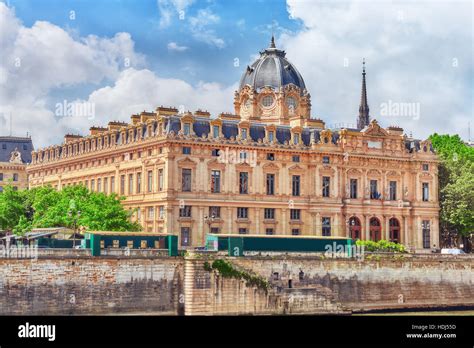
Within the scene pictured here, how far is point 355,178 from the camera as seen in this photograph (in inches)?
4038

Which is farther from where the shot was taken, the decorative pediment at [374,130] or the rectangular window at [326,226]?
the decorative pediment at [374,130]

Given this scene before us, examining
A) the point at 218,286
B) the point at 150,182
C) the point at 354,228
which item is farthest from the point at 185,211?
the point at 218,286

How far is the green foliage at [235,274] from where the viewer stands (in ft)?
235

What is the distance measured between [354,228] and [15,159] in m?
62.4

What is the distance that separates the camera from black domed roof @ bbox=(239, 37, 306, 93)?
109m

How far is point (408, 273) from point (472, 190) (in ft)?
77.6

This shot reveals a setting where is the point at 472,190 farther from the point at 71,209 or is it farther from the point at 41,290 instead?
the point at 41,290

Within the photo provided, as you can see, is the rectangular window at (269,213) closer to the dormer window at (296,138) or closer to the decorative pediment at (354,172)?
the dormer window at (296,138)

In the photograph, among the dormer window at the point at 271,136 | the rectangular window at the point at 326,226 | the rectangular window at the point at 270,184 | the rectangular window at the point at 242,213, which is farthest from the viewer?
the rectangular window at the point at 326,226

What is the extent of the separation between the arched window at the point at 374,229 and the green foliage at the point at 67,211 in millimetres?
27197

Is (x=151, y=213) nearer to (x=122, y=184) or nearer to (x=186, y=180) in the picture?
(x=186, y=180)

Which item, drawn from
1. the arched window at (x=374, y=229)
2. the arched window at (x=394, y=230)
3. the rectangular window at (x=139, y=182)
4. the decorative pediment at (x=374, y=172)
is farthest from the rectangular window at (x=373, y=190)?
the rectangular window at (x=139, y=182)

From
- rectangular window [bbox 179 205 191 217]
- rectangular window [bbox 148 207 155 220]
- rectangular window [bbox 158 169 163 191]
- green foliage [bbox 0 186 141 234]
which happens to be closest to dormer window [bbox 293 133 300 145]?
rectangular window [bbox 179 205 191 217]

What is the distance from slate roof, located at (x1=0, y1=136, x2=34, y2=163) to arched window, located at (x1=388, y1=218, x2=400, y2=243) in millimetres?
64172
